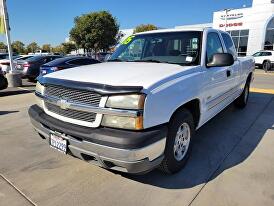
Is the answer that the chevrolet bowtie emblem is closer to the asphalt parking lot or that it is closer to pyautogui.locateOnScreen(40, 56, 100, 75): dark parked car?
the asphalt parking lot

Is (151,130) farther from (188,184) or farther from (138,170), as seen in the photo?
(188,184)

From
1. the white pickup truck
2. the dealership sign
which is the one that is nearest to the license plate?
the white pickup truck

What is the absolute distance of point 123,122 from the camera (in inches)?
104

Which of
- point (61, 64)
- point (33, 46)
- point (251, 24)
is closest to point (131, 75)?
point (61, 64)

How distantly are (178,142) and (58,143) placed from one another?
143cm

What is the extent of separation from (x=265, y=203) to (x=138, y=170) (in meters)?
1.38

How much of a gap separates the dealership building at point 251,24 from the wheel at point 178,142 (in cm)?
3030

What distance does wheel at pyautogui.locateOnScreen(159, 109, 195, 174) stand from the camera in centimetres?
300

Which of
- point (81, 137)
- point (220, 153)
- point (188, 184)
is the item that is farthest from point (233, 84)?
point (81, 137)

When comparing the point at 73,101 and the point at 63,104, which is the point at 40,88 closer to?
the point at 63,104

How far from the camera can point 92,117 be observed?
9.11ft

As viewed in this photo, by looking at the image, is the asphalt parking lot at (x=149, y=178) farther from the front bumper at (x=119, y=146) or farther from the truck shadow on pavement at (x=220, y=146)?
the front bumper at (x=119, y=146)

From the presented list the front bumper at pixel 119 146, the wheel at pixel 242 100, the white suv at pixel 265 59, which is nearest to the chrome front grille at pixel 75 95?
the front bumper at pixel 119 146

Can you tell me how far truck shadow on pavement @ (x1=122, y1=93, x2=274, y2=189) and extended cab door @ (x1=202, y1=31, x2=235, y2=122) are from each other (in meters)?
0.50
